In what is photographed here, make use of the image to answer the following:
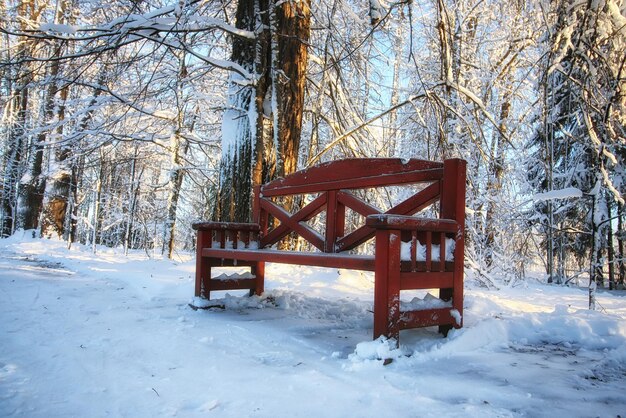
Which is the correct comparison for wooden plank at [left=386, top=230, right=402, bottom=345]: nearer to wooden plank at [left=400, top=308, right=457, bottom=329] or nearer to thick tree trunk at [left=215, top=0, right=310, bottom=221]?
wooden plank at [left=400, top=308, right=457, bottom=329]

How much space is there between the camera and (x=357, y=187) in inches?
115

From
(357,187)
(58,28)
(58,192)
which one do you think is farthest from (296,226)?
(58,192)

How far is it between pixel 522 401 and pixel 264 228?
2767mm

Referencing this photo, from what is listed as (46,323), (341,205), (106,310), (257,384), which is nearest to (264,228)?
(341,205)

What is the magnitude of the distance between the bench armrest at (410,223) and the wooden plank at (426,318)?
1.47 feet

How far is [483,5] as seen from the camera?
7477 mm

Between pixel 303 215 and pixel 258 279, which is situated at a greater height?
pixel 303 215

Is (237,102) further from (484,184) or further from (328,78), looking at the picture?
(484,184)

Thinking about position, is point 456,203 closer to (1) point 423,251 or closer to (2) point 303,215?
(1) point 423,251

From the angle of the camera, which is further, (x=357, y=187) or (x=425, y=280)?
(x=357, y=187)

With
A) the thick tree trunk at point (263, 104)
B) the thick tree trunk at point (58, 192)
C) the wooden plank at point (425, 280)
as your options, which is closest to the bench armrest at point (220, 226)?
the thick tree trunk at point (263, 104)

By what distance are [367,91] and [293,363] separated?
7346mm

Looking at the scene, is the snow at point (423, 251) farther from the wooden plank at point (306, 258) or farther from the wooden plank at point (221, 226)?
the wooden plank at point (221, 226)

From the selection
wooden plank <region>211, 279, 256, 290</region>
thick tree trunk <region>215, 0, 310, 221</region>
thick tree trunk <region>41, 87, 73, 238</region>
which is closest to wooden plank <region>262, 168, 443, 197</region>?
wooden plank <region>211, 279, 256, 290</region>
